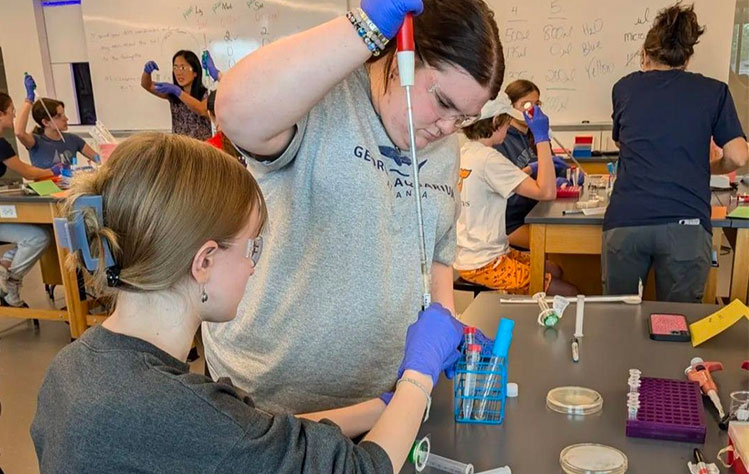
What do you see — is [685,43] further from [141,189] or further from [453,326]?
[141,189]

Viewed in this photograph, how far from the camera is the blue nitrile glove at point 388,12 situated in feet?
2.31

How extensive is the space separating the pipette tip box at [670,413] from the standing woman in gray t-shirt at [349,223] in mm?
363

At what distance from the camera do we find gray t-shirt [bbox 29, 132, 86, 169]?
410 cm

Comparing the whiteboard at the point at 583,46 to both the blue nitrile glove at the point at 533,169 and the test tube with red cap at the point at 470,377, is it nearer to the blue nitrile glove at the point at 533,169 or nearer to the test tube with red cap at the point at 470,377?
the blue nitrile glove at the point at 533,169

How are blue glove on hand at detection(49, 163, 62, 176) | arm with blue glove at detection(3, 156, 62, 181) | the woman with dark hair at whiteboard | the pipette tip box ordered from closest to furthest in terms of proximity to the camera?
the pipette tip box
arm with blue glove at detection(3, 156, 62, 181)
blue glove on hand at detection(49, 163, 62, 176)
the woman with dark hair at whiteboard

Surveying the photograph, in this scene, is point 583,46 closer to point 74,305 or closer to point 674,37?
point 674,37

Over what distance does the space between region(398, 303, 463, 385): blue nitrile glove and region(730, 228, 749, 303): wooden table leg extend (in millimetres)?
1800

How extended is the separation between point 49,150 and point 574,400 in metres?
4.12

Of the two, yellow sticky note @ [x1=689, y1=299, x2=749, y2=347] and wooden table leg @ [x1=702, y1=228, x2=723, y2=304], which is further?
wooden table leg @ [x1=702, y1=228, x2=723, y2=304]

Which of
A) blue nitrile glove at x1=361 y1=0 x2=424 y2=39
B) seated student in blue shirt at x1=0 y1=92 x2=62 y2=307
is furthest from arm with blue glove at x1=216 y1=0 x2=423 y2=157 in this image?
A: seated student in blue shirt at x1=0 y1=92 x2=62 y2=307

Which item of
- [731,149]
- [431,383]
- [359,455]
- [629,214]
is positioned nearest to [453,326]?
[431,383]

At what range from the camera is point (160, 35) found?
4832 mm

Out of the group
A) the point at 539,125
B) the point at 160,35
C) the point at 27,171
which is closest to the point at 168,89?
the point at 27,171

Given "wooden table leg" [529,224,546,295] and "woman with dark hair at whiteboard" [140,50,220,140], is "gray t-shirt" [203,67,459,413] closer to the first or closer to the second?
"wooden table leg" [529,224,546,295]
